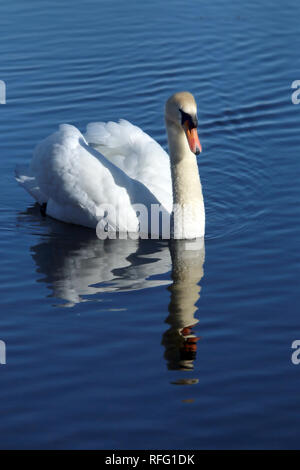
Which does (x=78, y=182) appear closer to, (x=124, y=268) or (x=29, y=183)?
(x=29, y=183)

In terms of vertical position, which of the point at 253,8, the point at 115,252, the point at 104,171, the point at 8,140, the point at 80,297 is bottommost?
the point at 80,297

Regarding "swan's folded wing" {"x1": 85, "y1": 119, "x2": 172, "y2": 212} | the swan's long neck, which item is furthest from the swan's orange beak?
"swan's folded wing" {"x1": 85, "y1": 119, "x2": 172, "y2": 212}

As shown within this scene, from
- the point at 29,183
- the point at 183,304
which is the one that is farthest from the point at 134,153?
the point at 183,304

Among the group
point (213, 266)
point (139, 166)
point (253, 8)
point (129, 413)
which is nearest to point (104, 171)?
point (139, 166)

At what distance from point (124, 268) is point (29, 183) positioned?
2.52m

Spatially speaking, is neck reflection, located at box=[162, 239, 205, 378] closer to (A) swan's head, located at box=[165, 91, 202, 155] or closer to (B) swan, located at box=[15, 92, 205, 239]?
(B) swan, located at box=[15, 92, 205, 239]

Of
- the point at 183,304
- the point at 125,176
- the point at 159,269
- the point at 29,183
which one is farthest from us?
the point at 29,183

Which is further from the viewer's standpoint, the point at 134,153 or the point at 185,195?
the point at 134,153

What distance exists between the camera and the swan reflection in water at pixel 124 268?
895cm

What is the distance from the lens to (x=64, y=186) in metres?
11.2

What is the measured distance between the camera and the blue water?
7250 mm

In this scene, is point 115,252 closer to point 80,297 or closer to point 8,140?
point 80,297

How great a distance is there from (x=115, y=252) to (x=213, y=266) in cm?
120

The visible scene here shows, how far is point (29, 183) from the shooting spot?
11984 millimetres
